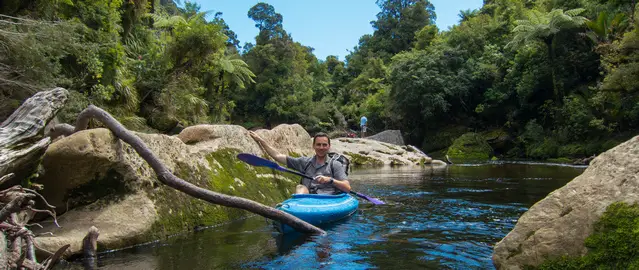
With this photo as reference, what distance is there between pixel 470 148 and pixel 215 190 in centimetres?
2165

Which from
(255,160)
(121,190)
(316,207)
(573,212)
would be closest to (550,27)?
(255,160)

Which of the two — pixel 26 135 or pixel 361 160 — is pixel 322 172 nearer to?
pixel 26 135

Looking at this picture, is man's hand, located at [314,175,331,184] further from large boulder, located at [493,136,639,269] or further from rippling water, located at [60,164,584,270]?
large boulder, located at [493,136,639,269]

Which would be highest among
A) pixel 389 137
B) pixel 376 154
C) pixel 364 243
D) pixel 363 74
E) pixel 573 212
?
pixel 363 74

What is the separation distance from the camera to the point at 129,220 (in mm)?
4395

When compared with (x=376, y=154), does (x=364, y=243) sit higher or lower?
lower

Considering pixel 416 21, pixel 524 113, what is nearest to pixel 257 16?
pixel 416 21

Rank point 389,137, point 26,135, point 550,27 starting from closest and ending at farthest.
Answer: point 26,135 → point 550,27 → point 389,137

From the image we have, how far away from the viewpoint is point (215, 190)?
5645 millimetres

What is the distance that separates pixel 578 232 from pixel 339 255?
2068 millimetres

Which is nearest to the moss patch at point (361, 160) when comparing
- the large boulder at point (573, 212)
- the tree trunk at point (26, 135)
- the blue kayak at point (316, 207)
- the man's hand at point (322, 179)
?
the blue kayak at point (316, 207)

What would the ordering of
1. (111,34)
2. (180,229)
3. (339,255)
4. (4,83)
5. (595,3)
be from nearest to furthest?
(339,255)
(180,229)
(4,83)
(111,34)
(595,3)

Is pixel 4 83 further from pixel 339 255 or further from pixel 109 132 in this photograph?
pixel 339 255

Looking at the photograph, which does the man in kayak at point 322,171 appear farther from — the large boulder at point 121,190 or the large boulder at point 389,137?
the large boulder at point 389,137
